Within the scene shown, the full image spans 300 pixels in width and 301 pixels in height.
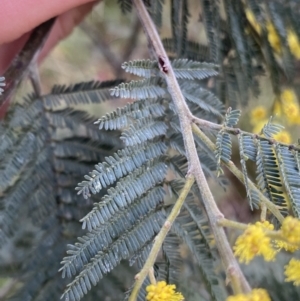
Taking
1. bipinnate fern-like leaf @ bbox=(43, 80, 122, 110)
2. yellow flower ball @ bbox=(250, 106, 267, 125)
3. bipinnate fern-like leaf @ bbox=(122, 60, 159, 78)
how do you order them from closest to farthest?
bipinnate fern-like leaf @ bbox=(122, 60, 159, 78) → bipinnate fern-like leaf @ bbox=(43, 80, 122, 110) → yellow flower ball @ bbox=(250, 106, 267, 125)

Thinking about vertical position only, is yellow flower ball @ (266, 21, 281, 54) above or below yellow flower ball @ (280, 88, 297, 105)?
above

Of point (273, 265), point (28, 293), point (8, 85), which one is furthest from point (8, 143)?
point (273, 265)

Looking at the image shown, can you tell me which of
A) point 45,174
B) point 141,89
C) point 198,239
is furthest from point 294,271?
point 45,174

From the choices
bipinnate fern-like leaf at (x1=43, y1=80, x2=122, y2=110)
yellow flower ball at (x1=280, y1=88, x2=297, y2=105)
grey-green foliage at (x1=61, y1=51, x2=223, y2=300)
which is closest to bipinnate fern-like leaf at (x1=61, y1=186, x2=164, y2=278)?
grey-green foliage at (x1=61, y1=51, x2=223, y2=300)

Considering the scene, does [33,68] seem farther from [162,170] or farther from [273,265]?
[273,265]

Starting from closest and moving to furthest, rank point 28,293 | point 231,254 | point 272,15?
point 231,254 < point 28,293 < point 272,15

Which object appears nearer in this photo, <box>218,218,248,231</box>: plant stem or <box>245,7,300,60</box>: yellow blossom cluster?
<box>218,218,248,231</box>: plant stem

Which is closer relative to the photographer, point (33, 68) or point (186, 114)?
point (186, 114)

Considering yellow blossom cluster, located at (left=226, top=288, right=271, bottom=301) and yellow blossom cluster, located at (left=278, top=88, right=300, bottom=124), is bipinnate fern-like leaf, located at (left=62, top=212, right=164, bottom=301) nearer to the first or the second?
yellow blossom cluster, located at (left=226, top=288, right=271, bottom=301)
